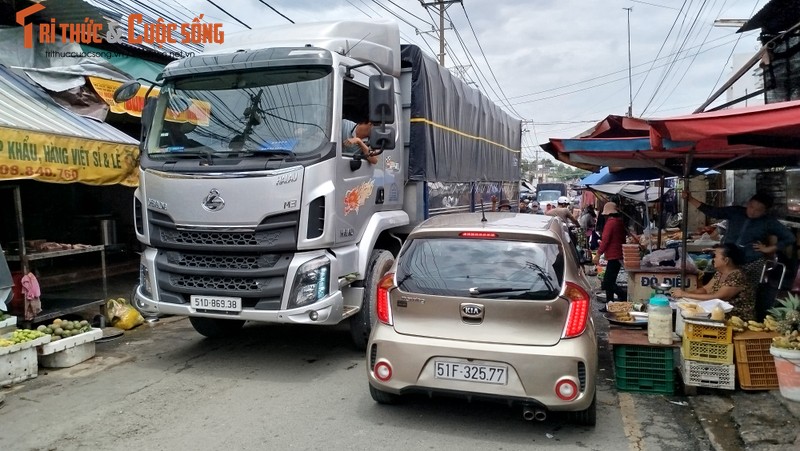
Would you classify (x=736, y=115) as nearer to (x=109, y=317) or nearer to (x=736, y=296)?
(x=736, y=296)

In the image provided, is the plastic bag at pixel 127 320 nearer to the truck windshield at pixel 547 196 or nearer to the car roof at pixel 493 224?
the car roof at pixel 493 224

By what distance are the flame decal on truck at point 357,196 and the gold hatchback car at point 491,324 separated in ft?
4.33

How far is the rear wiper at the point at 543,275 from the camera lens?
3.98 m

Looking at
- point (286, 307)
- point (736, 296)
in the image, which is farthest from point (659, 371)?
point (286, 307)

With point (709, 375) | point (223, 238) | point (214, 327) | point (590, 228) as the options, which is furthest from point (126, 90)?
point (590, 228)

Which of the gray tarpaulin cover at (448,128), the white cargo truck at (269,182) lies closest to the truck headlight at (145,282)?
the white cargo truck at (269,182)

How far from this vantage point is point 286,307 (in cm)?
514

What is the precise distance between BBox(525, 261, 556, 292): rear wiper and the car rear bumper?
1.24ft

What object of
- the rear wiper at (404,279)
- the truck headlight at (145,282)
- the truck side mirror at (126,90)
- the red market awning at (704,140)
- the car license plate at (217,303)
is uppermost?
the truck side mirror at (126,90)

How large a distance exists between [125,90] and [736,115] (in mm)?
5735

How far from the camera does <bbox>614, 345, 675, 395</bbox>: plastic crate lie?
4.84m

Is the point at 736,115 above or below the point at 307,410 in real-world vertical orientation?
above

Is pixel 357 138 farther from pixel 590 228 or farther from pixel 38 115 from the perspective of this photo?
pixel 590 228

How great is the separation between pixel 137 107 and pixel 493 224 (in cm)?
689
